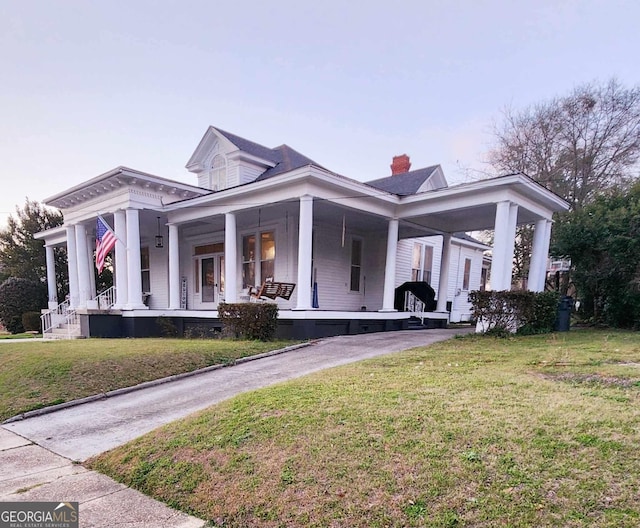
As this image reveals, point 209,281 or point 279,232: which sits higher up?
point 279,232

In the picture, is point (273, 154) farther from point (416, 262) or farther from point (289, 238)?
point (416, 262)

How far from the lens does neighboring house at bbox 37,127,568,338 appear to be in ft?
30.9

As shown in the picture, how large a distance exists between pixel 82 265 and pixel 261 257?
25.1 feet

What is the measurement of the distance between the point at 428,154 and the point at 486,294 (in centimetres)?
1555

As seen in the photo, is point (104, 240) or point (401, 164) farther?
point (401, 164)

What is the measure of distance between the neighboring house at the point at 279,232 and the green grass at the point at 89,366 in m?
2.46

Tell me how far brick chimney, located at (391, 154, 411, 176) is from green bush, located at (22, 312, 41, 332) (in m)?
19.6

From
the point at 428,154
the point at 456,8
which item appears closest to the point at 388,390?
the point at 456,8

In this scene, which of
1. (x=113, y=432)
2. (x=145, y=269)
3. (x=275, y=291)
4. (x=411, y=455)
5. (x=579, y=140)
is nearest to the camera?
(x=411, y=455)

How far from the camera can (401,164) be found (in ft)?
58.4

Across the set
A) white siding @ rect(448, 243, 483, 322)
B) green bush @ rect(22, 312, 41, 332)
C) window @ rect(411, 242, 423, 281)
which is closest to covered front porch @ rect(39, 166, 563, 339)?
window @ rect(411, 242, 423, 281)

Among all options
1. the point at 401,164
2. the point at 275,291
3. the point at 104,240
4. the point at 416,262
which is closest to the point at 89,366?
the point at 275,291

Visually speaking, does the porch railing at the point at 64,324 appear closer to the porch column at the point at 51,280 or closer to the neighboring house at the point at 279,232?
the neighboring house at the point at 279,232

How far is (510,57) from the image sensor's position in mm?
12453
